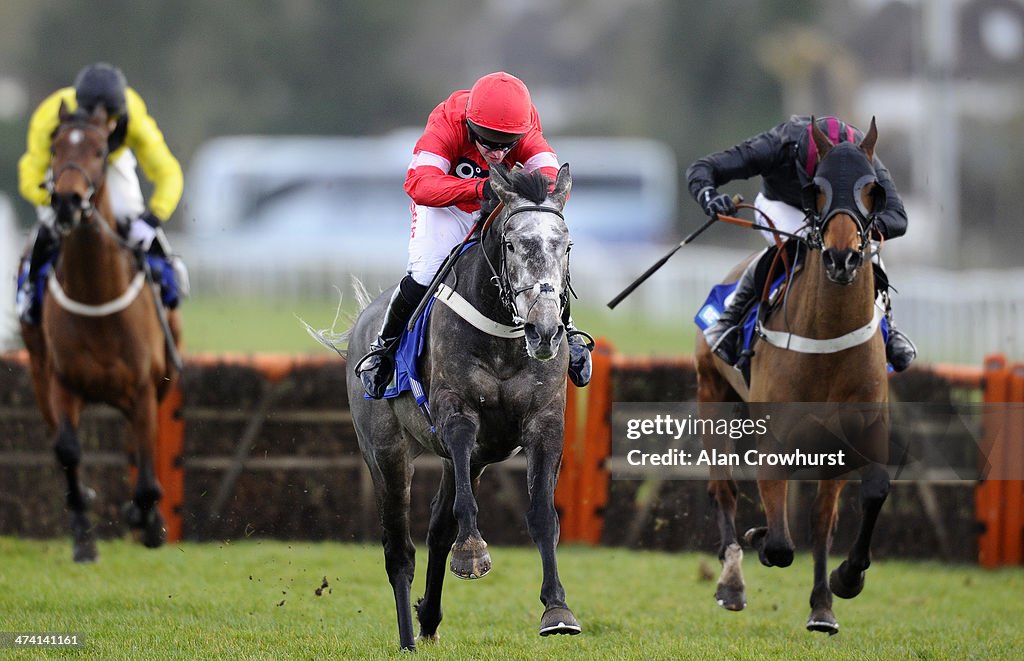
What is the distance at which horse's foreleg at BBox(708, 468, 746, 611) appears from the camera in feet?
23.4

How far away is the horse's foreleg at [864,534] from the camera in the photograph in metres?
6.50

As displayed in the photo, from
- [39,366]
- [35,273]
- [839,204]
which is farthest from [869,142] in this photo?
[39,366]

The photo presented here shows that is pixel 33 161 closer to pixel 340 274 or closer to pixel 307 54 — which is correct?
pixel 340 274

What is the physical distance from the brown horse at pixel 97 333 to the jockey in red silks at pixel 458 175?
219 cm

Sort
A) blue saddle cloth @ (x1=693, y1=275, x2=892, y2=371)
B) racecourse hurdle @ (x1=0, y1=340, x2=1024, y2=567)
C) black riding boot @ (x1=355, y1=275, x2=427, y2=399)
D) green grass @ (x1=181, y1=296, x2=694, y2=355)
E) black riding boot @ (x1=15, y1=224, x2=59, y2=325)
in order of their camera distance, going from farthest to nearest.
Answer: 1. green grass @ (x1=181, y1=296, x2=694, y2=355)
2. racecourse hurdle @ (x1=0, y1=340, x2=1024, y2=567)
3. black riding boot @ (x1=15, y1=224, x2=59, y2=325)
4. blue saddle cloth @ (x1=693, y1=275, x2=892, y2=371)
5. black riding boot @ (x1=355, y1=275, x2=427, y2=399)

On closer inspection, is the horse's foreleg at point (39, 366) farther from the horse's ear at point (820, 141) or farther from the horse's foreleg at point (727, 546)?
the horse's ear at point (820, 141)

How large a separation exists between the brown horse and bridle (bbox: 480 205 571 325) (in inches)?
120

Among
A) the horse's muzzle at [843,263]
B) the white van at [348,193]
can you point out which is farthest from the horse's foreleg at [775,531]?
the white van at [348,193]

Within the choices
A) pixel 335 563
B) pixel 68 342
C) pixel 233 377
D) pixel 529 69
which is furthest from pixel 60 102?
pixel 529 69

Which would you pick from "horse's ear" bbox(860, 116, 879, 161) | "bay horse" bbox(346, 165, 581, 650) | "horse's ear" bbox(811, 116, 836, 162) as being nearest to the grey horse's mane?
"bay horse" bbox(346, 165, 581, 650)

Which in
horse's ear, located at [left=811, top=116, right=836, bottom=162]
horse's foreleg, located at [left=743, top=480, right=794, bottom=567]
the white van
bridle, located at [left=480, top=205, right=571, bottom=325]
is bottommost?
horse's foreleg, located at [left=743, top=480, right=794, bottom=567]

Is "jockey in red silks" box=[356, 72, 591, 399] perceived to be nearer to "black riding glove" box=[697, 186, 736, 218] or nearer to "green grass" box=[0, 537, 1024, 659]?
"black riding glove" box=[697, 186, 736, 218]

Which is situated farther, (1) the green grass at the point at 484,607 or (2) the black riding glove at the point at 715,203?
(2) the black riding glove at the point at 715,203

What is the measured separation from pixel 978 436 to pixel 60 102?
18.3 ft
